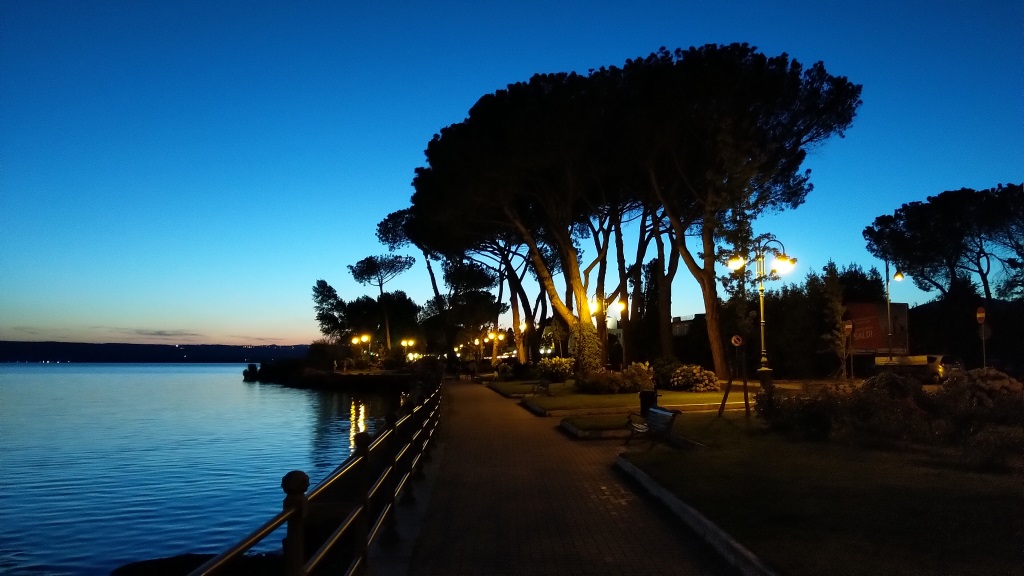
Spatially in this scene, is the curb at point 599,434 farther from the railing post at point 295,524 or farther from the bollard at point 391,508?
the railing post at point 295,524

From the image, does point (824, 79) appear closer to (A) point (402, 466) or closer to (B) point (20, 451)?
(A) point (402, 466)

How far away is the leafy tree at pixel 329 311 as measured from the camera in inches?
3787

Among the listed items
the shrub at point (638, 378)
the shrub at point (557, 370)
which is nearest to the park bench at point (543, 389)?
the shrub at point (638, 378)

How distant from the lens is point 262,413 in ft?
140

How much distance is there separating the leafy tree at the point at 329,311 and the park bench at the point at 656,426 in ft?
270

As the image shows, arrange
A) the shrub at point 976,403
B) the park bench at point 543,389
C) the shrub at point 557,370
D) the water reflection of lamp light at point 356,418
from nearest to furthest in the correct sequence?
the shrub at point 976,403
the park bench at point 543,389
the water reflection of lamp light at point 356,418
the shrub at point 557,370

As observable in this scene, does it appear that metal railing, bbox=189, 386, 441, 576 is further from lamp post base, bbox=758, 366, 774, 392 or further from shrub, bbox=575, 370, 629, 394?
shrub, bbox=575, 370, 629, 394

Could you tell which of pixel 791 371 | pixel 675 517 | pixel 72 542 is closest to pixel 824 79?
pixel 791 371

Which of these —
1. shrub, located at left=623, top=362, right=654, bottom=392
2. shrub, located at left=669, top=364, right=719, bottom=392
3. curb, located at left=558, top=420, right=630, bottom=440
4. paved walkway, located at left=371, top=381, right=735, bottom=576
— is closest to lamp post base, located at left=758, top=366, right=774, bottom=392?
curb, located at left=558, top=420, right=630, bottom=440

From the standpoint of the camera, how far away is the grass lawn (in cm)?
608

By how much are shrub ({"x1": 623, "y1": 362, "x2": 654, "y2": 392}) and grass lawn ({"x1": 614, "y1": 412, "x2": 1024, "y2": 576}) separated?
15875mm

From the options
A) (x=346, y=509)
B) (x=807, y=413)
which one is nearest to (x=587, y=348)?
(x=807, y=413)

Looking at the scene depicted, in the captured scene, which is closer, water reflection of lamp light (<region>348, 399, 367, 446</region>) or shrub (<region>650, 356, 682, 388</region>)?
water reflection of lamp light (<region>348, 399, 367, 446</region>)

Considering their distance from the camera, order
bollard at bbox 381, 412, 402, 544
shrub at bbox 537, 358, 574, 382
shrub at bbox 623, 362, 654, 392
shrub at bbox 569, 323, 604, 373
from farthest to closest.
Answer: shrub at bbox 537, 358, 574, 382, shrub at bbox 569, 323, 604, 373, shrub at bbox 623, 362, 654, 392, bollard at bbox 381, 412, 402, 544
